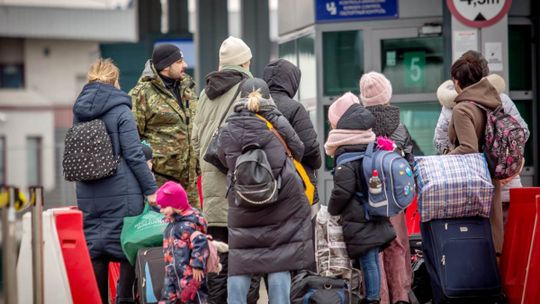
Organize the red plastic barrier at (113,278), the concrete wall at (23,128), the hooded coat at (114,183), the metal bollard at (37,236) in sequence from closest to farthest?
the metal bollard at (37,236), the hooded coat at (114,183), the red plastic barrier at (113,278), the concrete wall at (23,128)

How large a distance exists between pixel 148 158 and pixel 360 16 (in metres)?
5.46

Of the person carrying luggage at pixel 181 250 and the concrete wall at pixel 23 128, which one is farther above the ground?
the concrete wall at pixel 23 128

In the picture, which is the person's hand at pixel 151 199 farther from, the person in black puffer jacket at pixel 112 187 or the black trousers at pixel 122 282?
the black trousers at pixel 122 282

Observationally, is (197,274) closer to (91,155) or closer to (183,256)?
(183,256)

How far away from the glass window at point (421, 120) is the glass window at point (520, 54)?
88cm

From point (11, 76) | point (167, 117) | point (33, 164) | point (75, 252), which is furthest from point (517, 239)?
point (11, 76)

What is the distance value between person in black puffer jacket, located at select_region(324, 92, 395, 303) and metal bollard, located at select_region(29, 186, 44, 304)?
82.3 inches

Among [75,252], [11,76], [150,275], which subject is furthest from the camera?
[11,76]

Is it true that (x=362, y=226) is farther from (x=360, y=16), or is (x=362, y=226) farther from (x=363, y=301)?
(x=360, y=16)

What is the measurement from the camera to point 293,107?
9492 mm

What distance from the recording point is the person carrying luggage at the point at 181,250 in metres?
8.45

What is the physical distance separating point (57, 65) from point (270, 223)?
45.2m

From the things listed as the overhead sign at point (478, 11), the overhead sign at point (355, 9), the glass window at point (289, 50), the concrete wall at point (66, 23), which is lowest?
the glass window at point (289, 50)

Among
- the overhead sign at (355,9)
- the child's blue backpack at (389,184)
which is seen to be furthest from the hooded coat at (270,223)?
the overhead sign at (355,9)
